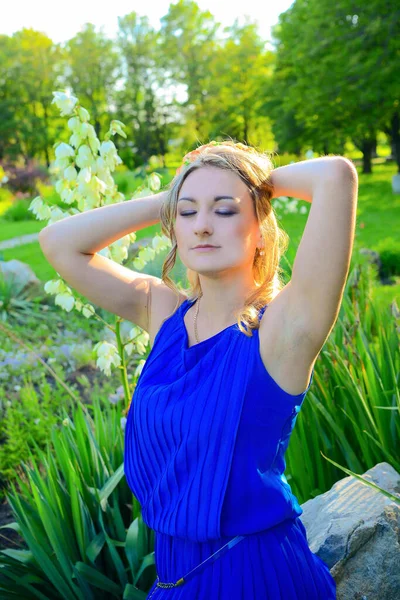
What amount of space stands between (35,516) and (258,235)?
1.58 meters

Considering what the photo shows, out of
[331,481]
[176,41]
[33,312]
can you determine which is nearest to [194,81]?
[176,41]

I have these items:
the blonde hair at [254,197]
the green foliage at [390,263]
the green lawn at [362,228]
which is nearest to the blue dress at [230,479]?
the blonde hair at [254,197]

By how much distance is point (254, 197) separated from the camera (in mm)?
1582

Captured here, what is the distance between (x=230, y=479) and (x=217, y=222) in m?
0.60

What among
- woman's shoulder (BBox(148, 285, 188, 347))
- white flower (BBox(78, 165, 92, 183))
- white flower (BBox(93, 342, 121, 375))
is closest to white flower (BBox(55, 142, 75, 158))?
white flower (BBox(78, 165, 92, 183))

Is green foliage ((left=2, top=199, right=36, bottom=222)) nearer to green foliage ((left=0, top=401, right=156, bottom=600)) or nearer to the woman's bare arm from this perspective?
green foliage ((left=0, top=401, right=156, bottom=600))

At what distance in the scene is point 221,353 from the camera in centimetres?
150

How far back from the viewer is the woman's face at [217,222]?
1529 mm

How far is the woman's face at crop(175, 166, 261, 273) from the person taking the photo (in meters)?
1.53

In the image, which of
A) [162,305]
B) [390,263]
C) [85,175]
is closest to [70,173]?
[85,175]

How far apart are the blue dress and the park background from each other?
24.6 inches

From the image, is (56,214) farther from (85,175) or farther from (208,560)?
(208,560)

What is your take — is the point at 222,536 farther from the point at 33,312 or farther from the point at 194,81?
the point at 194,81

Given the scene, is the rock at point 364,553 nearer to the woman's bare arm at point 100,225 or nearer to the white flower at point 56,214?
the woman's bare arm at point 100,225
